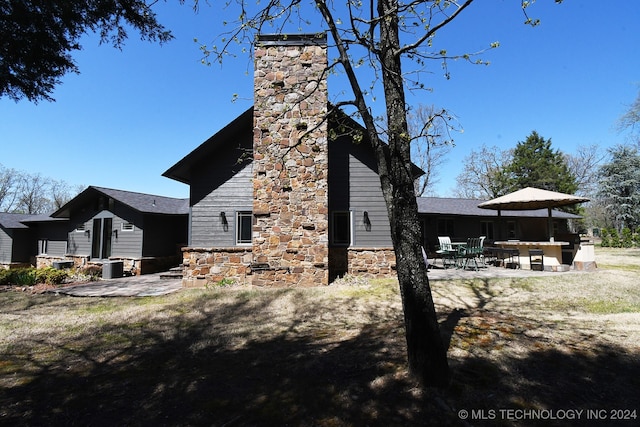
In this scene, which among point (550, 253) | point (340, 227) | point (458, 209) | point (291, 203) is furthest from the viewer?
point (458, 209)

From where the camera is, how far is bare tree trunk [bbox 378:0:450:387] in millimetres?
3072

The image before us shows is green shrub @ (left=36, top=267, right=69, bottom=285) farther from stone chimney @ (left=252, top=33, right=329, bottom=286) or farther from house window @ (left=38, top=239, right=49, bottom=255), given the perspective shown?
house window @ (left=38, top=239, right=49, bottom=255)

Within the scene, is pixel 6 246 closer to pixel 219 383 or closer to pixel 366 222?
pixel 366 222

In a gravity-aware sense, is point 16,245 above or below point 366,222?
below

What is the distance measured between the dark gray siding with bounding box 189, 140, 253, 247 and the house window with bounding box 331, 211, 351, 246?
300 centimetres

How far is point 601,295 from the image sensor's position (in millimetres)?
7156

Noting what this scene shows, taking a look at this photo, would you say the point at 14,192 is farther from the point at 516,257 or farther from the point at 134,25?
the point at 516,257

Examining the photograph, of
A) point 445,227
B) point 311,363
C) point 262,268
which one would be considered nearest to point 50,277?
point 262,268

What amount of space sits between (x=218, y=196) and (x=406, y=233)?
869 cm

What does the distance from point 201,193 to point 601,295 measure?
11.8 m

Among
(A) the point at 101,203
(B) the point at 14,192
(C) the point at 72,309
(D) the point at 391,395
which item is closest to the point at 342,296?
(D) the point at 391,395

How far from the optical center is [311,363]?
12.3ft

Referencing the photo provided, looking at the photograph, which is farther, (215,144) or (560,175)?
(560,175)

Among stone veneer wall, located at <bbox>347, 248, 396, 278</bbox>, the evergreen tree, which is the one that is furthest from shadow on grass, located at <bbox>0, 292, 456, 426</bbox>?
the evergreen tree
